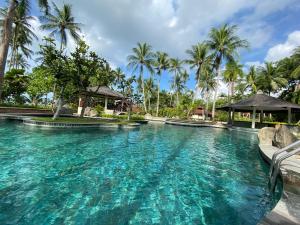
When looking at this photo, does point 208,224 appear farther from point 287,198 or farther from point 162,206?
point 287,198

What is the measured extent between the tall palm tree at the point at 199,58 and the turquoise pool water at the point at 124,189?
25.6 meters

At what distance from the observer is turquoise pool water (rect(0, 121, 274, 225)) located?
124 inches

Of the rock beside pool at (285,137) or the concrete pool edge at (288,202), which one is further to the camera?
the rock beside pool at (285,137)

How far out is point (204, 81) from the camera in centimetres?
3444

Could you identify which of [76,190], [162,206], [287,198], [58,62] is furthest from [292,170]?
[58,62]

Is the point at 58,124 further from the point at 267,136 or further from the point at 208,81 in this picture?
the point at 208,81

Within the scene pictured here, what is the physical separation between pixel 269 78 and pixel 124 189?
35.0 metres

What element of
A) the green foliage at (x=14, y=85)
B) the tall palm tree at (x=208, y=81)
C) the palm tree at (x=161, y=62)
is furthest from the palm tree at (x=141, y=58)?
the green foliage at (x=14, y=85)

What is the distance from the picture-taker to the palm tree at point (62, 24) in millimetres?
25766

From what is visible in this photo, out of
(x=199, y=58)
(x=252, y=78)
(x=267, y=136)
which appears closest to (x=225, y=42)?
(x=199, y=58)

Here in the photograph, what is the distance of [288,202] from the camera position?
321 centimetres

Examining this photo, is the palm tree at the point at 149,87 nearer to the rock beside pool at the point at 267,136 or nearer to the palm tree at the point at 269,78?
the palm tree at the point at 269,78

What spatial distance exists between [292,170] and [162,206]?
3.34 meters

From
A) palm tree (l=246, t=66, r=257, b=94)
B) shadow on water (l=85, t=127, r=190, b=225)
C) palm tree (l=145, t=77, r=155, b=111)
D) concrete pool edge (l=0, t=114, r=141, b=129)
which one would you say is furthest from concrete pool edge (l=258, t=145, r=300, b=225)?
palm tree (l=145, t=77, r=155, b=111)
